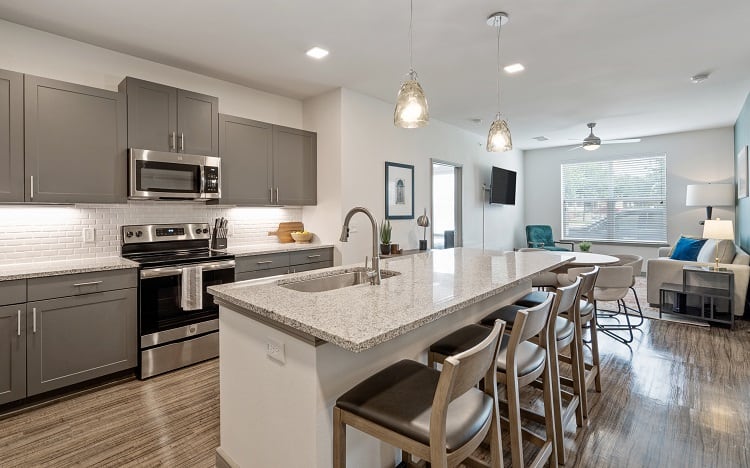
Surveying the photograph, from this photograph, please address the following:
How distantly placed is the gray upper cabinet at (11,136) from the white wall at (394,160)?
2.68 metres

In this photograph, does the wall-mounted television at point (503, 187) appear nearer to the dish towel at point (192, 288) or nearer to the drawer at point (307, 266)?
the drawer at point (307, 266)

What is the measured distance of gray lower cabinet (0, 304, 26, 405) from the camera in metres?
2.42

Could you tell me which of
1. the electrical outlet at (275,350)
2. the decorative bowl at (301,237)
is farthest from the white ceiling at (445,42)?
the electrical outlet at (275,350)

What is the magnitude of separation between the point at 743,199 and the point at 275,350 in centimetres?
687

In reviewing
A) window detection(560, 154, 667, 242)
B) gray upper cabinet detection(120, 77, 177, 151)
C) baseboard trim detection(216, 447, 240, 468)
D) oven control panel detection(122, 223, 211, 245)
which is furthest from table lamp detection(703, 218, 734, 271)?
gray upper cabinet detection(120, 77, 177, 151)

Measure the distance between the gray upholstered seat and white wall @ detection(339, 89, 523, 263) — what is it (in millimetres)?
2971

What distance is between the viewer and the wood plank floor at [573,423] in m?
2.02

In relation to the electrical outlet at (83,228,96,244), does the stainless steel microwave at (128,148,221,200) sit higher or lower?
higher

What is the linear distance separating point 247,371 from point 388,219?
11.1ft

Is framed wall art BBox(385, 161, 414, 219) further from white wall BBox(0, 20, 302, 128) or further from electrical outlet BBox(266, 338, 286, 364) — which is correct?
electrical outlet BBox(266, 338, 286, 364)

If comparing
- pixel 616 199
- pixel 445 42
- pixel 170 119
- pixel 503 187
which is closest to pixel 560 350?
pixel 445 42

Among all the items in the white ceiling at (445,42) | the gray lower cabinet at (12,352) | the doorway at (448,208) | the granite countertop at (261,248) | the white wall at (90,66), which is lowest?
the gray lower cabinet at (12,352)

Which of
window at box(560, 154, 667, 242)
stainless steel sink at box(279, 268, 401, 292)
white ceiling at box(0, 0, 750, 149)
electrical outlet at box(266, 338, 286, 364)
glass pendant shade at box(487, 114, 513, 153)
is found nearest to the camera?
electrical outlet at box(266, 338, 286, 364)

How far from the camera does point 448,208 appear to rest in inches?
260
